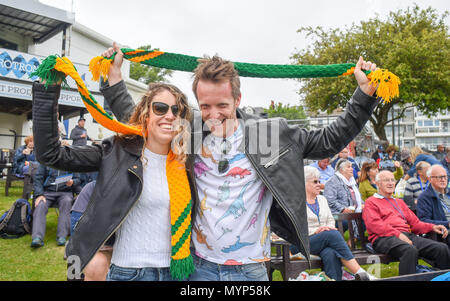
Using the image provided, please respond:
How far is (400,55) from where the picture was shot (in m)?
17.2

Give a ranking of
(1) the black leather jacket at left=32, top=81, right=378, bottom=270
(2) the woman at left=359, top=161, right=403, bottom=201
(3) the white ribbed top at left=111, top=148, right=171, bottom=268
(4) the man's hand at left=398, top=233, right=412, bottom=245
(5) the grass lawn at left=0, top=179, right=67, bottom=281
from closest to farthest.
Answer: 1. (1) the black leather jacket at left=32, top=81, right=378, bottom=270
2. (3) the white ribbed top at left=111, top=148, right=171, bottom=268
3. (5) the grass lawn at left=0, top=179, right=67, bottom=281
4. (4) the man's hand at left=398, top=233, right=412, bottom=245
5. (2) the woman at left=359, top=161, right=403, bottom=201

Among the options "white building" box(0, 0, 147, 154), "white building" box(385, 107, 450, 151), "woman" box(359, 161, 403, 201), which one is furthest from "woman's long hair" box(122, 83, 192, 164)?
"white building" box(385, 107, 450, 151)

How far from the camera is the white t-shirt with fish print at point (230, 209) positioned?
1.79 m

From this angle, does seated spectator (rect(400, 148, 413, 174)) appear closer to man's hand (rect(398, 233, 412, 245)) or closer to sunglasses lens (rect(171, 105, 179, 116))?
man's hand (rect(398, 233, 412, 245))

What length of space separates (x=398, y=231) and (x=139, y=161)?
4.17m

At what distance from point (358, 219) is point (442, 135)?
85428 mm

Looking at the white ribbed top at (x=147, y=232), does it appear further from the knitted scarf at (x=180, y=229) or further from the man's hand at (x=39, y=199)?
the man's hand at (x=39, y=199)

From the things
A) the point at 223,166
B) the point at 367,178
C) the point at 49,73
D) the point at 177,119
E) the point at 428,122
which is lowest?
the point at 367,178

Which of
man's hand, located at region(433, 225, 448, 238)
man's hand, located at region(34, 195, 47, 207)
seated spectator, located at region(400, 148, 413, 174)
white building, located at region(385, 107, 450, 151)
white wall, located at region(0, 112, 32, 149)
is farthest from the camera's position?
white building, located at region(385, 107, 450, 151)

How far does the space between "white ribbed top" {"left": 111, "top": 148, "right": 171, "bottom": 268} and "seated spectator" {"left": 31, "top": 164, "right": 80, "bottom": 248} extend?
414cm

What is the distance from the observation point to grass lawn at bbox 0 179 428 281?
13.8 feet

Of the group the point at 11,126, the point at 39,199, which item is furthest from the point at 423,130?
the point at 39,199

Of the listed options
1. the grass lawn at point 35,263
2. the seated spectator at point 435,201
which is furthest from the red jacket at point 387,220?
the grass lawn at point 35,263

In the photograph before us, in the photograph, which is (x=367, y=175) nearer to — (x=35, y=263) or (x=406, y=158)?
(x=406, y=158)
